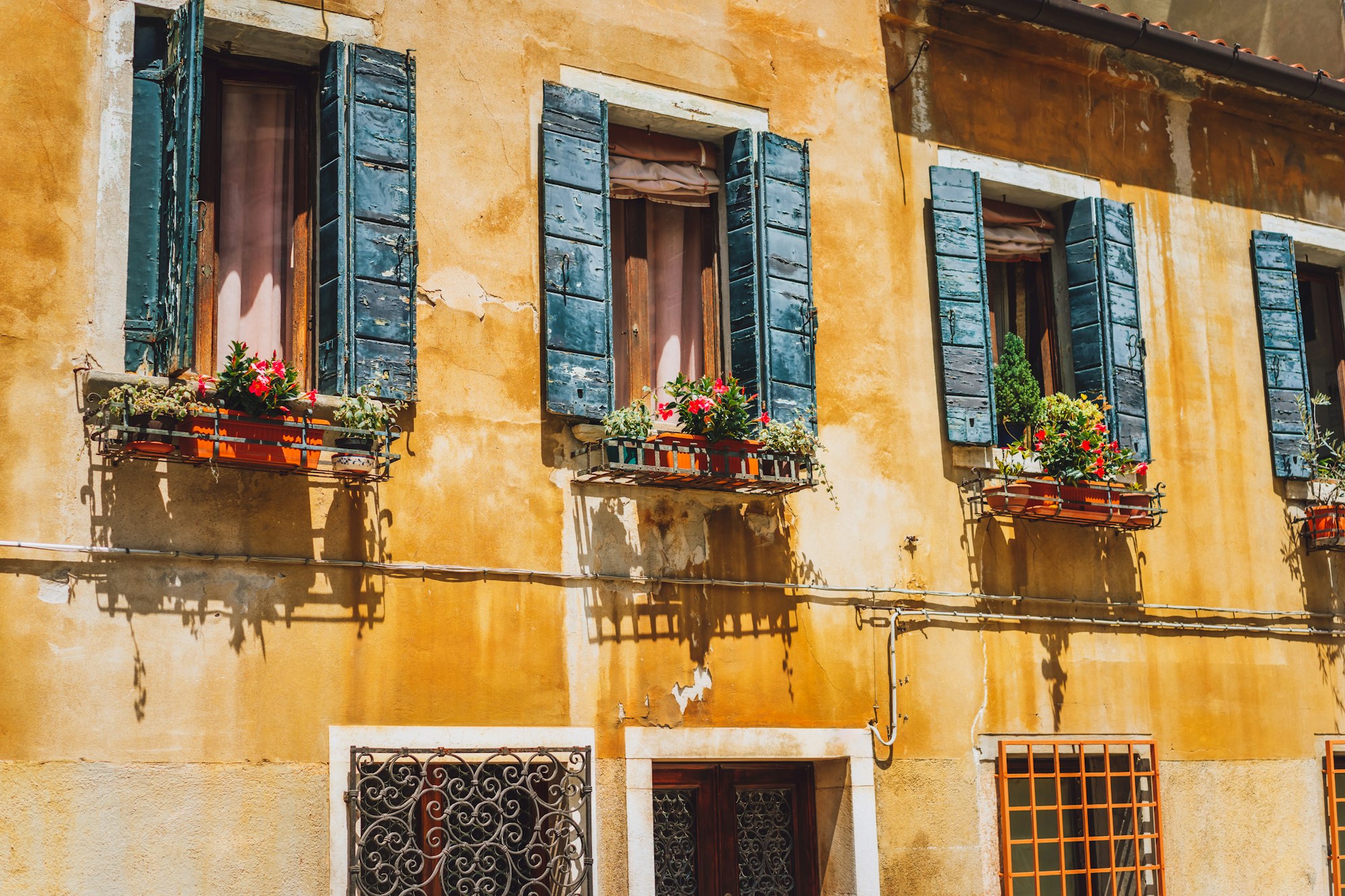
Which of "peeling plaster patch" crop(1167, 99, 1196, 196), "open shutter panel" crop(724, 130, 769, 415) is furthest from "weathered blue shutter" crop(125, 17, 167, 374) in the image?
"peeling plaster patch" crop(1167, 99, 1196, 196)

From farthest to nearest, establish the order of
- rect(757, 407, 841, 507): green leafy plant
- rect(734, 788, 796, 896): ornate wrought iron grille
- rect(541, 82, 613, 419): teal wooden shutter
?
rect(734, 788, 796, 896): ornate wrought iron grille → rect(757, 407, 841, 507): green leafy plant → rect(541, 82, 613, 419): teal wooden shutter

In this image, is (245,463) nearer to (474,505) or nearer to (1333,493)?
(474,505)

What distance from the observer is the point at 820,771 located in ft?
26.9

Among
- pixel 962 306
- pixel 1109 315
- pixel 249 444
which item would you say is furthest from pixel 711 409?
pixel 1109 315

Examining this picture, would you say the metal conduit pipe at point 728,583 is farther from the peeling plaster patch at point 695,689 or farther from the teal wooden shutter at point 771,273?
the teal wooden shutter at point 771,273

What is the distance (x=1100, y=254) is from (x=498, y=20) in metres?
3.77

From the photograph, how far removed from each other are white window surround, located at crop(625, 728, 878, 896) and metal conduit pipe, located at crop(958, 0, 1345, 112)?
4.15m

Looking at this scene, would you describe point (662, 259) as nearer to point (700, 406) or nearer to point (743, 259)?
point (743, 259)

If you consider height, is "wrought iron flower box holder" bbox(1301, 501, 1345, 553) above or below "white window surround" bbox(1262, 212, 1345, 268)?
below

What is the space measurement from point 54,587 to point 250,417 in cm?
99

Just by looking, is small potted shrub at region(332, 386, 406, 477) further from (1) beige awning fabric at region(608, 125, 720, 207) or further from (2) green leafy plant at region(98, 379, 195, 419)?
(1) beige awning fabric at region(608, 125, 720, 207)

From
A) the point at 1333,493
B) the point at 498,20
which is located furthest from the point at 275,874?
the point at 1333,493

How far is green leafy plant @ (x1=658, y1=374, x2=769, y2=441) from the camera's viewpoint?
7.71 m

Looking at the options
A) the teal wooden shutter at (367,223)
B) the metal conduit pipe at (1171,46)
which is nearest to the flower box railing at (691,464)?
the teal wooden shutter at (367,223)
